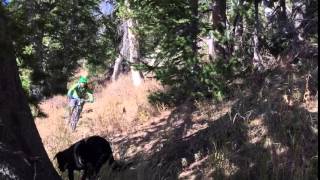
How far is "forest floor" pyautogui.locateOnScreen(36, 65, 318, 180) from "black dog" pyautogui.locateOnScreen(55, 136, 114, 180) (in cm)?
38

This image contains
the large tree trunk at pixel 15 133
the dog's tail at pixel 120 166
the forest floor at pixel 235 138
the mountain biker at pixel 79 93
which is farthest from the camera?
the mountain biker at pixel 79 93

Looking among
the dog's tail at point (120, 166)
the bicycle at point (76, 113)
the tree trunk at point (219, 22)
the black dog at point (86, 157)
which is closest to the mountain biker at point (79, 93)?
the bicycle at point (76, 113)

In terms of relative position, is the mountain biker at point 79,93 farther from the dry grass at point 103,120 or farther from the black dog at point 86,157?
the black dog at point 86,157

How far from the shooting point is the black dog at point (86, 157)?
7.93 m

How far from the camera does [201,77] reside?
12133 millimetres

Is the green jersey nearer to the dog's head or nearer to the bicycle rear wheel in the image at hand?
the bicycle rear wheel

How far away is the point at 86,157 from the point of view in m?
8.05

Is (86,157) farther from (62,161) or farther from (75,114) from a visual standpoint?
(75,114)

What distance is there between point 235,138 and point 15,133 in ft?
12.0

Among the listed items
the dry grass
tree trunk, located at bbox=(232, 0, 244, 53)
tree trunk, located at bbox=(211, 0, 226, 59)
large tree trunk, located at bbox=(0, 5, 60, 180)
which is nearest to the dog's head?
large tree trunk, located at bbox=(0, 5, 60, 180)

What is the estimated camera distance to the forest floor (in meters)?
7.22

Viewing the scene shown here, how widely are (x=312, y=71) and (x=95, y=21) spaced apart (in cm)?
1803

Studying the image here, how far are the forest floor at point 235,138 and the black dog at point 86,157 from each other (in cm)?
38

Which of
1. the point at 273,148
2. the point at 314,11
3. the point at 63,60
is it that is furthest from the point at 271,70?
the point at 63,60
